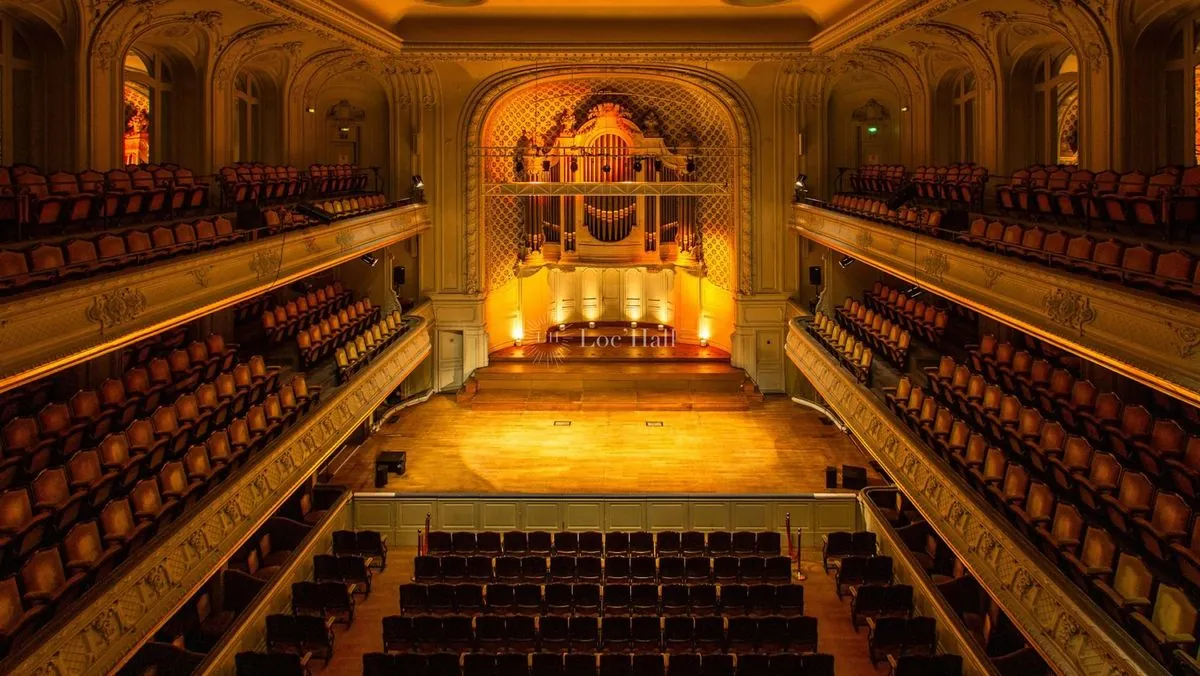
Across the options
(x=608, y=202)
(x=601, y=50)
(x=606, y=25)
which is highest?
(x=606, y=25)

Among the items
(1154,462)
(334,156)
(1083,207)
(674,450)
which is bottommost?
(674,450)

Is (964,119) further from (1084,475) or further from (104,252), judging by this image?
(104,252)

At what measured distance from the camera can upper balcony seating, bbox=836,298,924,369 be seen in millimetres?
13797

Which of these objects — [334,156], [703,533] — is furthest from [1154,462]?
[334,156]

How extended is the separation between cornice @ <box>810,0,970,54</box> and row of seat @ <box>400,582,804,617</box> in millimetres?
6760

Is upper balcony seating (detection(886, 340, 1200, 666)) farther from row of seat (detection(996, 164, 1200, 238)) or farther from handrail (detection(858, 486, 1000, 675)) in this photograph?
row of seat (detection(996, 164, 1200, 238))

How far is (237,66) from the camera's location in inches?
601

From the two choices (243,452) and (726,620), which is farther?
(726,620)

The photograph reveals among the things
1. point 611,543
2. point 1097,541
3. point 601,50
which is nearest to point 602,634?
point 611,543

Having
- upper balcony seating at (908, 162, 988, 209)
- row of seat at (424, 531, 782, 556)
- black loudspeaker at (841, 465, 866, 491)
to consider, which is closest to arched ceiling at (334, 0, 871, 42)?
upper balcony seating at (908, 162, 988, 209)

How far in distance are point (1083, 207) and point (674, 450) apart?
22.6 feet

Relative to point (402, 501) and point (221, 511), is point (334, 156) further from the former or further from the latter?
point (221, 511)

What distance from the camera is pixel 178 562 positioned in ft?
27.8

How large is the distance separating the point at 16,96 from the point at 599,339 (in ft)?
37.0
